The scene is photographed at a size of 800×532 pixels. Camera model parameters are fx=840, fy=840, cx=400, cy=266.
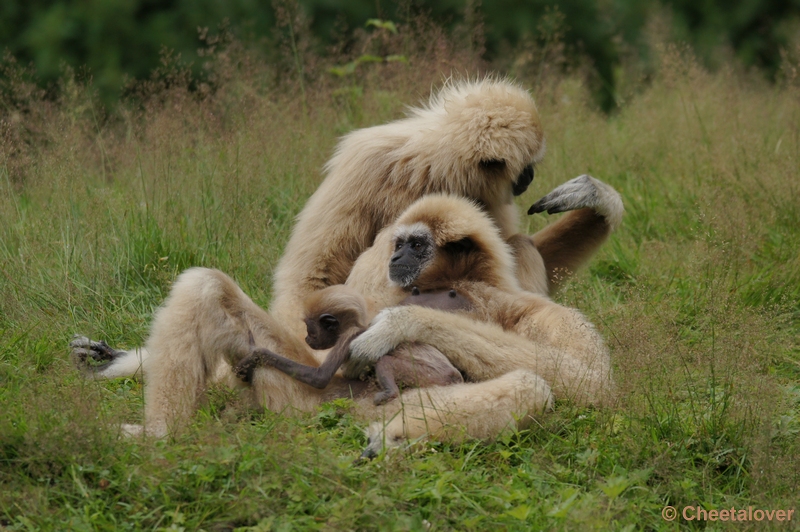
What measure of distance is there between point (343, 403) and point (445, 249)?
3.13ft

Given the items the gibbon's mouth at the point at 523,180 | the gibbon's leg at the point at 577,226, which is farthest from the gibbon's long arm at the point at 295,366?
the gibbon's leg at the point at 577,226

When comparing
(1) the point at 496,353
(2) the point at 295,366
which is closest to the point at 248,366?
(2) the point at 295,366

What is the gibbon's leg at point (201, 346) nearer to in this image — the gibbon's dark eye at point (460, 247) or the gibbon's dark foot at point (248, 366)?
the gibbon's dark foot at point (248, 366)

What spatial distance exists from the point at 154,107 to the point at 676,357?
4.21 m

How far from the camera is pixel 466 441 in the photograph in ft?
11.7

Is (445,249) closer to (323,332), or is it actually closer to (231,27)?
(323,332)

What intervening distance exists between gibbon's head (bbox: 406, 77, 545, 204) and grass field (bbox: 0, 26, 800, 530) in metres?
0.81

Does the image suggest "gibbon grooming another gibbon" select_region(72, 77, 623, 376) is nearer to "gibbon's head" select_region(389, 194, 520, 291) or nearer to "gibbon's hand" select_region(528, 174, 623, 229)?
"gibbon's hand" select_region(528, 174, 623, 229)

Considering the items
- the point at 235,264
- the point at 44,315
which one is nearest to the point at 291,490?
the point at 44,315

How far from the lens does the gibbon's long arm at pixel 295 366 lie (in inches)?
141

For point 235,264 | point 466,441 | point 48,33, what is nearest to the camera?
point 466,441

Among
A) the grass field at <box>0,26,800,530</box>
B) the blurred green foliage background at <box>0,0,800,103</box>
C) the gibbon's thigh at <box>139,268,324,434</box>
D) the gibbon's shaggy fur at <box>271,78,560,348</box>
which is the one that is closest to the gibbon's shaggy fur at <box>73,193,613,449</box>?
the gibbon's thigh at <box>139,268,324,434</box>

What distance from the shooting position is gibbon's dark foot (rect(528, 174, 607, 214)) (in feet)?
16.0

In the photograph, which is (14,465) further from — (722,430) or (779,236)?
(779,236)
